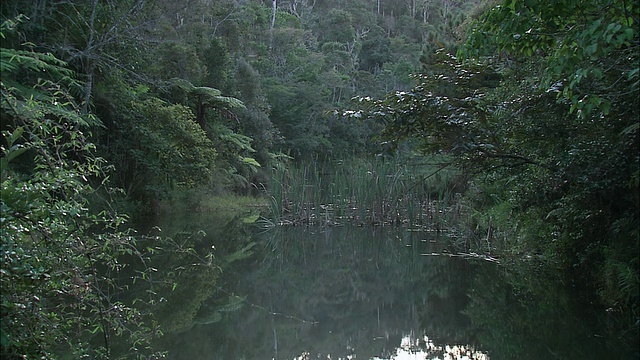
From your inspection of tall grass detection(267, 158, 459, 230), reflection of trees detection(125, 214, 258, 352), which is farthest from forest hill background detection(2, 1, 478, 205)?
reflection of trees detection(125, 214, 258, 352)

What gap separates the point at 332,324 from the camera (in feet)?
15.5

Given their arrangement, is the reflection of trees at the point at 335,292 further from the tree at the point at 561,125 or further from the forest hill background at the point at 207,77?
the forest hill background at the point at 207,77

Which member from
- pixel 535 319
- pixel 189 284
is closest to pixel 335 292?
pixel 189 284

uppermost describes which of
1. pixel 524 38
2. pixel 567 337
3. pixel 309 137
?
pixel 524 38

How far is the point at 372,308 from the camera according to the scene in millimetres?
5297

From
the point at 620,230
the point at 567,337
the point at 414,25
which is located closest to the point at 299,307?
the point at 567,337

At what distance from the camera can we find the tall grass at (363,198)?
9.86 metres

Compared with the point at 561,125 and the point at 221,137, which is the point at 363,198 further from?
the point at 221,137

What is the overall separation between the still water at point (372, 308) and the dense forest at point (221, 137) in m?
0.35

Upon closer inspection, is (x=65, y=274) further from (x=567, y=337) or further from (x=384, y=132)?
(x=384, y=132)

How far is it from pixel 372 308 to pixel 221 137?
33.9 feet

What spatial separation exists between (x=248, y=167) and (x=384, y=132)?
11.6 m

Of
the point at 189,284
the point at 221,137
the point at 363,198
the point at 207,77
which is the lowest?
the point at 363,198

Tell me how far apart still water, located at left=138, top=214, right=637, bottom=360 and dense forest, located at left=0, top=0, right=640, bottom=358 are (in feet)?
1.16
